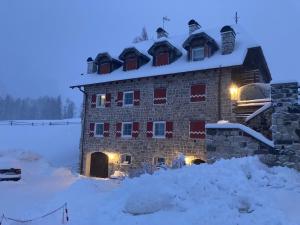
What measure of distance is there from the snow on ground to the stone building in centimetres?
726

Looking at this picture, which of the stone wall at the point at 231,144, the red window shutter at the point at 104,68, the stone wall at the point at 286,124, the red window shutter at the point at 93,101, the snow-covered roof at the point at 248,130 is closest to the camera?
the stone wall at the point at 286,124

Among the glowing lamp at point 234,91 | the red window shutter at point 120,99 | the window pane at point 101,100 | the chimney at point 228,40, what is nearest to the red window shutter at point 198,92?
the glowing lamp at point 234,91

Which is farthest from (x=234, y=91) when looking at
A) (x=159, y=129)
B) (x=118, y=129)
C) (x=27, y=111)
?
(x=27, y=111)

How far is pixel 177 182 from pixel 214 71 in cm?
1394

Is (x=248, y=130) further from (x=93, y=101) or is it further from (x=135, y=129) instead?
(x=93, y=101)

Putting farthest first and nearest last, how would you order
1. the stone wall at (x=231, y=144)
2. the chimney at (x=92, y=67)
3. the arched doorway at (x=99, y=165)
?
the chimney at (x=92, y=67), the arched doorway at (x=99, y=165), the stone wall at (x=231, y=144)

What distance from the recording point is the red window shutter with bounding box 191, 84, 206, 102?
22.6 m

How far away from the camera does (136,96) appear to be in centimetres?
2572

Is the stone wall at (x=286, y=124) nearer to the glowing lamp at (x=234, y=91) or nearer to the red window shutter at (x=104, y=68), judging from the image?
the glowing lamp at (x=234, y=91)

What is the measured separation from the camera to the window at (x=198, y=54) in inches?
922

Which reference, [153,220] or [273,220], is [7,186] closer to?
[153,220]

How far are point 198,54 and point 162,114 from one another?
5019mm

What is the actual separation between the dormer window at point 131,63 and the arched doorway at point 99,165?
307 inches

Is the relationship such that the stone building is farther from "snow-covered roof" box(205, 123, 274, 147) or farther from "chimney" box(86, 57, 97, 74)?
"snow-covered roof" box(205, 123, 274, 147)
